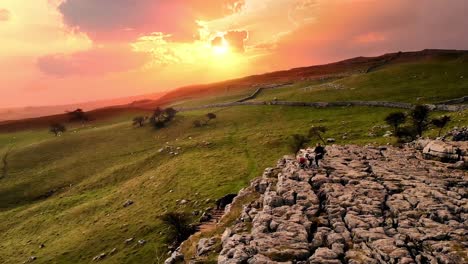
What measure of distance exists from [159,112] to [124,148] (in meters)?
29.7

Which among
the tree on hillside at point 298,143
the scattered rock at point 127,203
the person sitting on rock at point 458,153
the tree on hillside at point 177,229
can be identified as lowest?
the scattered rock at point 127,203

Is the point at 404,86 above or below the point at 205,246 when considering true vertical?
above

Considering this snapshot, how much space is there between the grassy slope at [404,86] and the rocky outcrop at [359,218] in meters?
77.6

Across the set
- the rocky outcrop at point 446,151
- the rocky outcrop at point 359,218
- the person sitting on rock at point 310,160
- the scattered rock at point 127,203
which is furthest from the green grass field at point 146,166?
the rocky outcrop at point 446,151

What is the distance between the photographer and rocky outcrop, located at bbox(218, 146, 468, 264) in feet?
72.1

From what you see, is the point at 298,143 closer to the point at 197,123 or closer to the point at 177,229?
the point at 177,229

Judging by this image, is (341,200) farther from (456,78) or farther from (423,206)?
(456,78)

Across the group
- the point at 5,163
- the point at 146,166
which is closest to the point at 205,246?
the point at 146,166

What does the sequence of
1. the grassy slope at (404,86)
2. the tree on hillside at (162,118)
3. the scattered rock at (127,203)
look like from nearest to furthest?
the scattered rock at (127,203) → the grassy slope at (404,86) → the tree on hillside at (162,118)

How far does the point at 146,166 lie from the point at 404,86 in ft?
297

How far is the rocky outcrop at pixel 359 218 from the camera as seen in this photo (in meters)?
22.0

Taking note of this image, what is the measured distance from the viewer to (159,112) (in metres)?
134

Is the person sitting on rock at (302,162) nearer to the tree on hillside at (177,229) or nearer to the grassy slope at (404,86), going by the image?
the tree on hillside at (177,229)

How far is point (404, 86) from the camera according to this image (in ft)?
405
